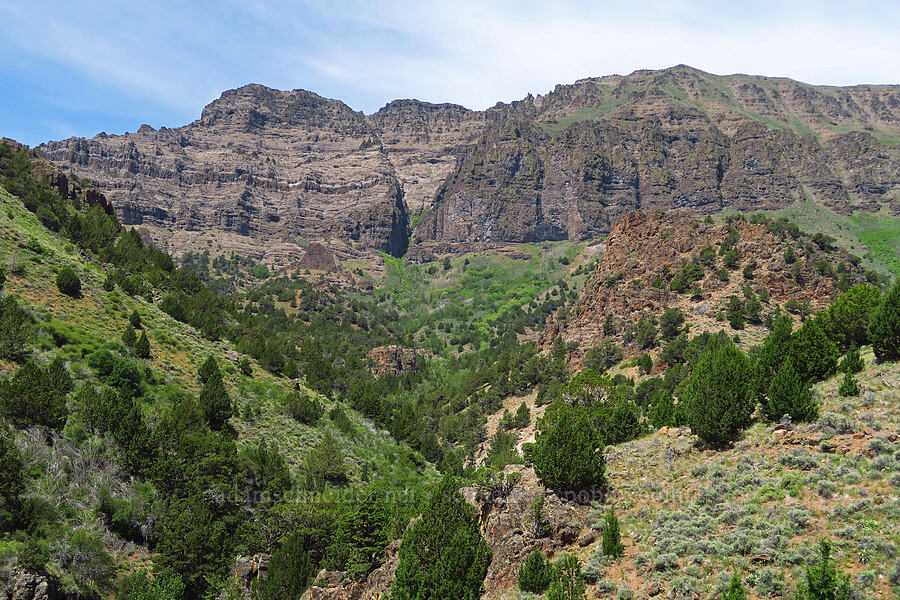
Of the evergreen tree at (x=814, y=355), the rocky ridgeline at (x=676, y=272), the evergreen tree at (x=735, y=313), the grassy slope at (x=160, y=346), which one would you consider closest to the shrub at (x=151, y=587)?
the grassy slope at (x=160, y=346)

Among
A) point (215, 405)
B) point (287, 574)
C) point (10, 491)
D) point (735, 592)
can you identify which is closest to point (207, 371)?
point (215, 405)

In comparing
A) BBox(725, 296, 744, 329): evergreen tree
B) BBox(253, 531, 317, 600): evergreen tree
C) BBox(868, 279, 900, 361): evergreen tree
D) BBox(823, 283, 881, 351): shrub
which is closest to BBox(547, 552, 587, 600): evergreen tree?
BBox(253, 531, 317, 600): evergreen tree

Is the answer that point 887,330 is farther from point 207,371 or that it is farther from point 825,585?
point 207,371

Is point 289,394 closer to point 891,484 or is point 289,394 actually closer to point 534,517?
point 534,517

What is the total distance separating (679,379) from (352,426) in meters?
45.3

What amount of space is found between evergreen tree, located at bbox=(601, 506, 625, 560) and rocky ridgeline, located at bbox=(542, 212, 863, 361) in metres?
70.0

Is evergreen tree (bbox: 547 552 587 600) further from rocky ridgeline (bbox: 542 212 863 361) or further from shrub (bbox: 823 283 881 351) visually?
rocky ridgeline (bbox: 542 212 863 361)

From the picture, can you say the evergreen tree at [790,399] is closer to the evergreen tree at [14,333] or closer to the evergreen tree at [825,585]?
the evergreen tree at [825,585]

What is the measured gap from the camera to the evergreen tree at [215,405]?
5094 cm

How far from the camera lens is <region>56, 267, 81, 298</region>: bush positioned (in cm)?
5453

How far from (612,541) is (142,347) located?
4860 cm

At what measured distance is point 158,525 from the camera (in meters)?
38.7

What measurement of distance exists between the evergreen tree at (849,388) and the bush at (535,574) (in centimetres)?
1847

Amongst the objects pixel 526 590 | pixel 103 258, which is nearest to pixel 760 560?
pixel 526 590
